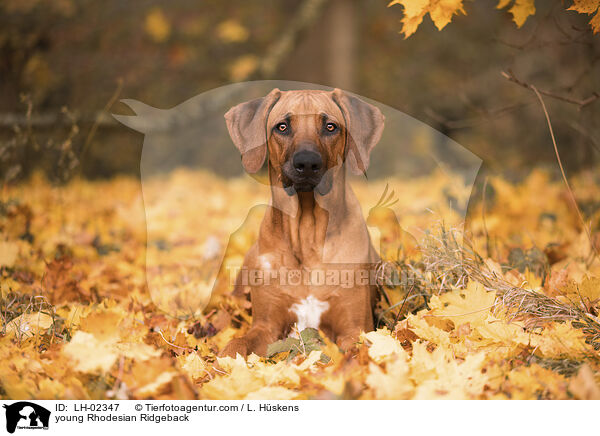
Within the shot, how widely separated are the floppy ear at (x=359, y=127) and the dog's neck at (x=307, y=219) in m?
0.13

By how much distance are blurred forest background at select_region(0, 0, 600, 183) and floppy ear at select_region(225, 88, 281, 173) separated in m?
0.97

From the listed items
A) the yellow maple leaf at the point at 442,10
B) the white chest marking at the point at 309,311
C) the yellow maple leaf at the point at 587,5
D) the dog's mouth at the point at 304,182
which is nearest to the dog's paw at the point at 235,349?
the white chest marking at the point at 309,311

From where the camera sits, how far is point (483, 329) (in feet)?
6.73

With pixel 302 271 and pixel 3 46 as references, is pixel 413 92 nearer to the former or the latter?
pixel 3 46

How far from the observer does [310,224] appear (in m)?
2.63

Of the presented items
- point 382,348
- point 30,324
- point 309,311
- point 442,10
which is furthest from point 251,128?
point 30,324

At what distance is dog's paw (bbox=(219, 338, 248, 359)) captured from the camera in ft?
7.74

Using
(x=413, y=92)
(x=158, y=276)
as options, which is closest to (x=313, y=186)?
(x=158, y=276)

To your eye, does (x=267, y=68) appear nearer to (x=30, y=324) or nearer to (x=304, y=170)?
(x=304, y=170)

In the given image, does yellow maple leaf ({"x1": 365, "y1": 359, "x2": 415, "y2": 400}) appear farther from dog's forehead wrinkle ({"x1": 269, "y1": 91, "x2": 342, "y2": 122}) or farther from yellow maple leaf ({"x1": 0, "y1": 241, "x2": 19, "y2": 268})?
yellow maple leaf ({"x1": 0, "y1": 241, "x2": 19, "y2": 268})

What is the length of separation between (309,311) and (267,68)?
459cm

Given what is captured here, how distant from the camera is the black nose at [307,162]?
2.29 m

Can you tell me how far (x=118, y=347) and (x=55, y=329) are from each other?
1.90 feet
